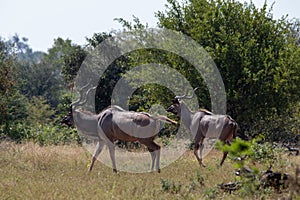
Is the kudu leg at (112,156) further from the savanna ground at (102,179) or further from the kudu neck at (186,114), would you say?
the kudu neck at (186,114)

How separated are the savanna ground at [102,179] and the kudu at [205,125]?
28.0 inches

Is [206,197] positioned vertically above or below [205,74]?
below

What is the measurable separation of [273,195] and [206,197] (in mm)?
1189

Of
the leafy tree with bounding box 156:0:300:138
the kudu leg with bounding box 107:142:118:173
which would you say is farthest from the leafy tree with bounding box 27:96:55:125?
the kudu leg with bounding box 107:142:118:173

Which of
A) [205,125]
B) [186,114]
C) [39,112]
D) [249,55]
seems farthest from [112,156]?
[39,112]

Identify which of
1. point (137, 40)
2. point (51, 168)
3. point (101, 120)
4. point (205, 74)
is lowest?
point (51, 168)

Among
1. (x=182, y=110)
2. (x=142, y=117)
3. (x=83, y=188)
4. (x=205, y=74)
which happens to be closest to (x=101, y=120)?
(x=142, y=117)

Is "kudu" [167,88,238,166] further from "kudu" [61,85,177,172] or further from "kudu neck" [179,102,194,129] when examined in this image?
"kudu" [61,85,177,172]

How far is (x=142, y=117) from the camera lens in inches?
573

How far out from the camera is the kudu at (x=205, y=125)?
15.6 m

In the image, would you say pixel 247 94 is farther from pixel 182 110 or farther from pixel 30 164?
pixel 30 164

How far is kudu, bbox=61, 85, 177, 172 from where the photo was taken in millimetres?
14484

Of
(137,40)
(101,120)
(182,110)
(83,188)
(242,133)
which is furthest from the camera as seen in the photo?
(137,40)

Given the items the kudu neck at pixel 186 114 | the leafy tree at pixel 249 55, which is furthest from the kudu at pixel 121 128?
the leafy tree at pixel 249 55
